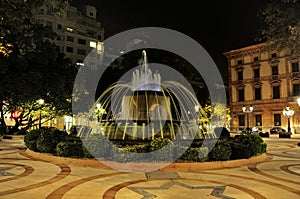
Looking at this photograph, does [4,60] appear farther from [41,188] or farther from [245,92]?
[245,92]

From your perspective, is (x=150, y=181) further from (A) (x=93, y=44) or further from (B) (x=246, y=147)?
(A) (x=93, y=44)

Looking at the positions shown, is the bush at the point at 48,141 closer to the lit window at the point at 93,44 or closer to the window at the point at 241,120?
the window at the point at 241,120

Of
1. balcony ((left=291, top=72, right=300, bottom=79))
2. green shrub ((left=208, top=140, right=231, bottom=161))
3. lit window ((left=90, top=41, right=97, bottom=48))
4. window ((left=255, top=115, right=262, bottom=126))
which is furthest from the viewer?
lit window ((left=90, top=41, right=97, bottom=48))

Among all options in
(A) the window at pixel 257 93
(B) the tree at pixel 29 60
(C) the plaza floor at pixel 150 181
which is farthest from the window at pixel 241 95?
(C) the plaza floor at pixel 150 181

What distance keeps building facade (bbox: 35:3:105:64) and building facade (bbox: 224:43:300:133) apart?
39.5 meters

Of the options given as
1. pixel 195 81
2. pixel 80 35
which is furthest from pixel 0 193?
pixel 80 35

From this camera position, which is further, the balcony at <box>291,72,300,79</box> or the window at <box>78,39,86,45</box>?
the window at <box>78,39,86,45</box>

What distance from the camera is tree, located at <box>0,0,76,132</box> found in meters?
8.30

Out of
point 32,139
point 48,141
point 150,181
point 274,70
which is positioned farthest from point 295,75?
point 150,181

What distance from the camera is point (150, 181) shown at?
840 centimetres

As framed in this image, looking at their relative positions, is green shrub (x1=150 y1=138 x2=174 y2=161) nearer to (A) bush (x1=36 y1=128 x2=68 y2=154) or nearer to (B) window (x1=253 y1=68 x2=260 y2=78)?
(A) bush (x1=36 y1=128 x2=68 y2=154)

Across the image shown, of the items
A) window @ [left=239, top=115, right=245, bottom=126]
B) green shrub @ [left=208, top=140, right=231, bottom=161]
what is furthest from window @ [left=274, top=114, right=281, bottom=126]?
green shrub @ [left=208, top=140, right=231, bottom=161]

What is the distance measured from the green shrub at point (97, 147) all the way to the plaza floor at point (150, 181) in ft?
1.44

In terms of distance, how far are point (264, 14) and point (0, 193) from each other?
459 inches
